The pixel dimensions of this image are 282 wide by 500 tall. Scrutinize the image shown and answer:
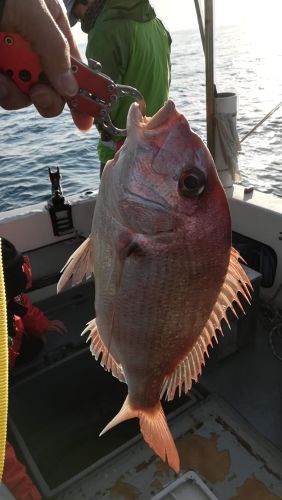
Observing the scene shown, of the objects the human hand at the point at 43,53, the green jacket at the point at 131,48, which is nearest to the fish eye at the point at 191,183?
the human hand at the point at 43,53

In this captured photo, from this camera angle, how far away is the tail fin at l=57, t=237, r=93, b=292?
119 cm

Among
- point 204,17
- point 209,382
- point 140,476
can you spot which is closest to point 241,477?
point 140,476

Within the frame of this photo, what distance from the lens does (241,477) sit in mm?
2129

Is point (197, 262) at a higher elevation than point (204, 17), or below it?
below

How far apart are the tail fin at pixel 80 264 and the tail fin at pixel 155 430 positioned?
1.49 feet

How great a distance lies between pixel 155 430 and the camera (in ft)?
4.27

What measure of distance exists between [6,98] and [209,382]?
2330 millimetres

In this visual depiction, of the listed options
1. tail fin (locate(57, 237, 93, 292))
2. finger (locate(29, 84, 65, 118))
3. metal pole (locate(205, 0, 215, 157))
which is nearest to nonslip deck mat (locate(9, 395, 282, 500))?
tail fin (locate(57, 237, 93, 292))

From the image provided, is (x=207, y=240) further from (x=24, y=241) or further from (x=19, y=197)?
(x=19, y=197)

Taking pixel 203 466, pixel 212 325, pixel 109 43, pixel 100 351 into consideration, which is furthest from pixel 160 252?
pixel 109 43

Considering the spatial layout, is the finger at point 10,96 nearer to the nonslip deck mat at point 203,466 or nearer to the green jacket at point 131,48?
the green jacket at point 131,48

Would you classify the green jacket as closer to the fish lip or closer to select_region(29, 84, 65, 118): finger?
select_region(29, 84, 65, 118): finger

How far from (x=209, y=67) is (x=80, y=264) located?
3.06 m

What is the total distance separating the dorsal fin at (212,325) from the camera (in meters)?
1.19
